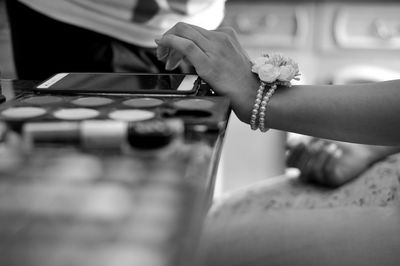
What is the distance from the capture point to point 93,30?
70 cm

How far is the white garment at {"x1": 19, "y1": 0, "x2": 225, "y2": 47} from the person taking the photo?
681 millimetres

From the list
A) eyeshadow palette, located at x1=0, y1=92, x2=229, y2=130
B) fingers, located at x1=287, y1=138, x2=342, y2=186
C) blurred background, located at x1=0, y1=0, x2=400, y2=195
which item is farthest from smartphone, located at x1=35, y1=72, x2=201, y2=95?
blurred background, located at x1=0, y1=0, x2=400, y2=195

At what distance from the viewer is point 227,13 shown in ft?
4.82

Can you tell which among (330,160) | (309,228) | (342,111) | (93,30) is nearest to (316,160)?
(330,160)

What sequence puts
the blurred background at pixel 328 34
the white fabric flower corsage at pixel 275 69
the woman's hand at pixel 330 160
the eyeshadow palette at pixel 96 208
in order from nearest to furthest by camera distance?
the eyeshadow palette at pixel 96 208
the white fabric flower corsage at pixel 275 69
the woman's hand at pixel 330 160
the blurred background at pixel 328 34

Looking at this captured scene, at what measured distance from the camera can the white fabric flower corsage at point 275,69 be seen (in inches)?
20.1

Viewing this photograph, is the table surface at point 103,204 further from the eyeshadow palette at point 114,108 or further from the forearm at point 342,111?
the forearm at point 342,111

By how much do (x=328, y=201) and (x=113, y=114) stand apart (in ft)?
1.27

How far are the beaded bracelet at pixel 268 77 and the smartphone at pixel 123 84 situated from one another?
59mm

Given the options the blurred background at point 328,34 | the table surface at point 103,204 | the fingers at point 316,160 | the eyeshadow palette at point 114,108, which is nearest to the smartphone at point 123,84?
the eyeshadow palette at point 114,108

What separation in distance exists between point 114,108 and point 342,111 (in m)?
0.23

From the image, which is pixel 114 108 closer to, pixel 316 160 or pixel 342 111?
pixel 342 111

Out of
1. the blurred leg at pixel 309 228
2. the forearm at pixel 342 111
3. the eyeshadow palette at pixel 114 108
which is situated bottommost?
the blurred leg at pixel 309 228

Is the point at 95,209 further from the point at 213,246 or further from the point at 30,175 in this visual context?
the point at 213,246
